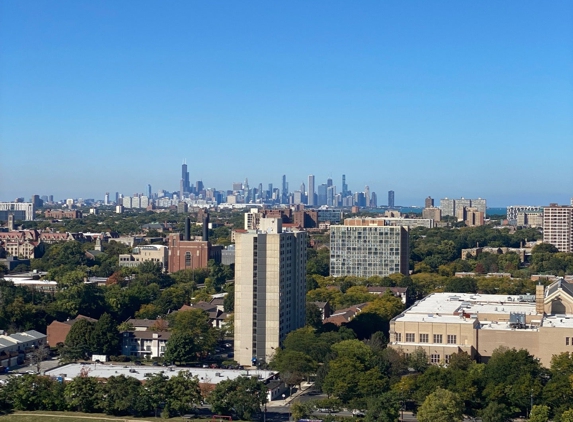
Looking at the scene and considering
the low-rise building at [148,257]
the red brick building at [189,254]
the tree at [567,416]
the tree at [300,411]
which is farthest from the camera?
the low-rise building at [148,257]

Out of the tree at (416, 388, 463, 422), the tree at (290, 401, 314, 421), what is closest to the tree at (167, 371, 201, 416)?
the tree at (290, 401, 314, 421)

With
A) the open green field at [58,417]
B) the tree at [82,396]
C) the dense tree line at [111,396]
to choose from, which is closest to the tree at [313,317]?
the dense tree line at [111,396]

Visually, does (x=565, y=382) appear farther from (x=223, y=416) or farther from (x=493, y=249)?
(x=493, y=249)

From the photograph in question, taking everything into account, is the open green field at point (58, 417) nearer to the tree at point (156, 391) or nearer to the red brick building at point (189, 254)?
the tree at point (156, 391)

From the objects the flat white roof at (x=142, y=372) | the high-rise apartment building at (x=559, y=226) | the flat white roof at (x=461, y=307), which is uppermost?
the high-rise apartment building at (x=559, y=226)

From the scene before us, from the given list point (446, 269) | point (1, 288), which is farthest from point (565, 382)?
point (446, 269)

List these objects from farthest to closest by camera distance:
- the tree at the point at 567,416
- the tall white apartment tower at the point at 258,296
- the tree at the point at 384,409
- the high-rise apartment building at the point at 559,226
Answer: the high-rise apartment building at the point at 559,226
the tall white apartment tower at the point at 258,296
the tree at the point at 384,409
the tree at the point at 567,416

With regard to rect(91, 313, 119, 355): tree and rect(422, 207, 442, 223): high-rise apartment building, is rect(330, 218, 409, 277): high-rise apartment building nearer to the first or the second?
rect(91, 313, 119, 355): tree
